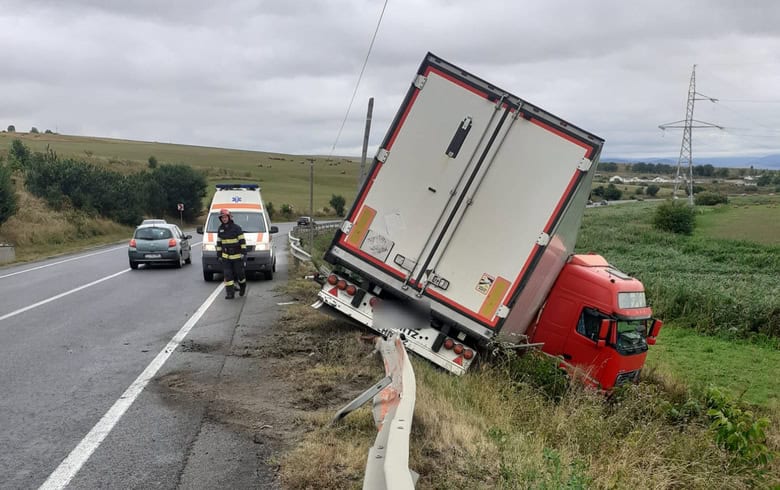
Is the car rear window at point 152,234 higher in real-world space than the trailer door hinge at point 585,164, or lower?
lower

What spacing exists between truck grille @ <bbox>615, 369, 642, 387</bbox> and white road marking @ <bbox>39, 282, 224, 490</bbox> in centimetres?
587

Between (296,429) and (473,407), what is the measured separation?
184 cm

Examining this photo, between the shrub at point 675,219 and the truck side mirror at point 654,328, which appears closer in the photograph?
the truck side mirror at point 654,328

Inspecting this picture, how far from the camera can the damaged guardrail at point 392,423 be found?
326 cm

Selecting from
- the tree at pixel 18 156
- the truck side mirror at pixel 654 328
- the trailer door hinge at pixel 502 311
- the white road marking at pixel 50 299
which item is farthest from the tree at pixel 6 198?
the truck side mirror at pixel 654 328

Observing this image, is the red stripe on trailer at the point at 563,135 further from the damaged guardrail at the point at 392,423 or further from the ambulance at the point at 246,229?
the ambulance at the point at 246,229

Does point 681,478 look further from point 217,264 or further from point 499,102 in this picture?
point 217,264

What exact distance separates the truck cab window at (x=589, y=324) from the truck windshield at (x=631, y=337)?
0.93 feet

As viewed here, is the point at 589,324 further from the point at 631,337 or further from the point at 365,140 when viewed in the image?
the point at 365,140

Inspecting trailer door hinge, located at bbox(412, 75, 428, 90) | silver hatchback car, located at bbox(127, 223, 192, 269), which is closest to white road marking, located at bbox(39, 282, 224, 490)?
trailer door hinge, located at bbox(412, 75, 428, 90)

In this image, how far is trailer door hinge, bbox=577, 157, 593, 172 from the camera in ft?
26.2

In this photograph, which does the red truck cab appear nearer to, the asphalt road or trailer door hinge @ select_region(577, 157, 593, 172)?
trailer door hinge @ select_region(577, 157, 593, 172)

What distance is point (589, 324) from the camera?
8961 millimetres

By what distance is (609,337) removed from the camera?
869 cm
